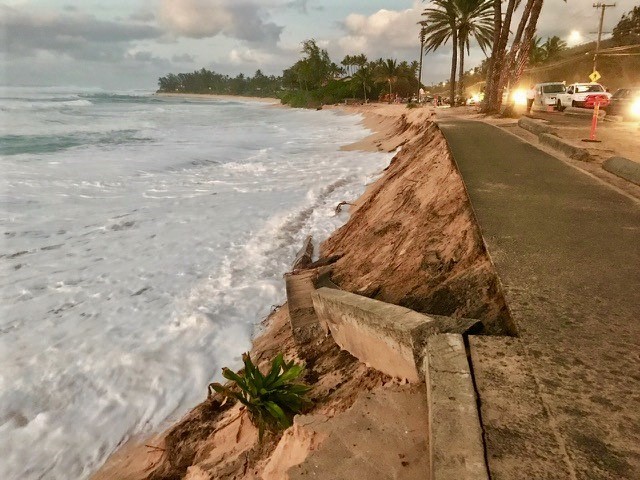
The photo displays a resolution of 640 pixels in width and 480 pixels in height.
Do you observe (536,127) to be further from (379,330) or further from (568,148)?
(379,330)

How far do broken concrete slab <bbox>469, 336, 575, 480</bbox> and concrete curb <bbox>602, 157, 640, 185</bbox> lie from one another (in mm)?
5521

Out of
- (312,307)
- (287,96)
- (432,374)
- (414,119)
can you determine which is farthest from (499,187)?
(287,96)

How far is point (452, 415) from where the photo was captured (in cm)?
189

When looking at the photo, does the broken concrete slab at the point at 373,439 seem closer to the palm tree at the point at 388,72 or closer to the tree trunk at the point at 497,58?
the tree trunk at the point at 497,58

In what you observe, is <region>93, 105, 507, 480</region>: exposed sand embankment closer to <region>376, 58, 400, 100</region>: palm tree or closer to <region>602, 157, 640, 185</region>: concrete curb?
<region>602, 157, 640, 185</region>: concrete curb

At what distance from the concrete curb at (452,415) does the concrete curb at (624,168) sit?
5.73 metres

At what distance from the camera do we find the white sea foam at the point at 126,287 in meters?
4.08

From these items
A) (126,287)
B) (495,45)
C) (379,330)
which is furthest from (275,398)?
(495,45)

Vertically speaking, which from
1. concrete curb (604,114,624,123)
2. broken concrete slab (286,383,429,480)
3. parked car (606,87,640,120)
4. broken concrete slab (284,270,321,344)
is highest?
parked car (606,87,640,120)

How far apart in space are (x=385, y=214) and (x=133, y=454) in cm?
518

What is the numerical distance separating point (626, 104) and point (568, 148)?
10358 millimetres

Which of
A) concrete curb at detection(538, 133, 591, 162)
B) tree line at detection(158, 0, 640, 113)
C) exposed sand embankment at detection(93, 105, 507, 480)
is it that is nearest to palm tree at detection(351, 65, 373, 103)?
tree line at detection(158, 0, 640, 113)

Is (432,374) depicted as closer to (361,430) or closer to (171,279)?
(361,430)

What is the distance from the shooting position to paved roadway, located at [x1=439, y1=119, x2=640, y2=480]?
1.79 meters
